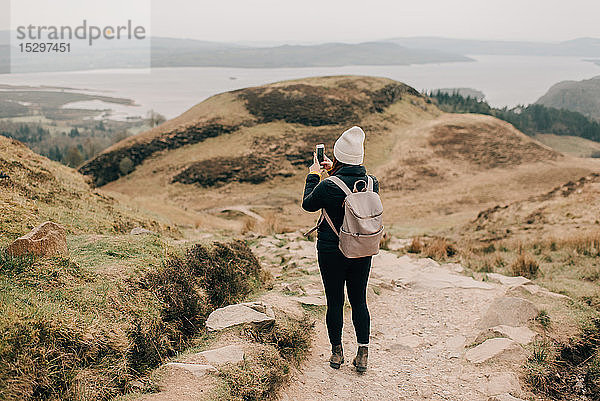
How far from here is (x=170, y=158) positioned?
138 feet

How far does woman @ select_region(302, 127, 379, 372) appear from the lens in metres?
4.06

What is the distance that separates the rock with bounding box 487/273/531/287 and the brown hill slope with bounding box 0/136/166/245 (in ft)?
23.2

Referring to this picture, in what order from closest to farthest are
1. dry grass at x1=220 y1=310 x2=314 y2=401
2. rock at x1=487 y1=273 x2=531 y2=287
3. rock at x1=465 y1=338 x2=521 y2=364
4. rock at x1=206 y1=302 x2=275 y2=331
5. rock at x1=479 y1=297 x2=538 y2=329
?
dry grass at x1=220 y1=310 x2=314 y2=401, rock at x1=206 y1=302 x2=275 y2=331, rock at x1=465 y1=338 x2=521 y2=364, rock at x1=479 y1=297 x2=538 y2=329, rock at x1=487 y1=273 x2=531 y2=287

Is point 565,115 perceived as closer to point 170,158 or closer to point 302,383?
point 170,158

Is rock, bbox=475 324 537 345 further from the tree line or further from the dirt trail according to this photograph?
the tree line

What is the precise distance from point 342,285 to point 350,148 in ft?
4.38

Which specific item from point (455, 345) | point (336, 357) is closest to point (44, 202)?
point (336, 357)

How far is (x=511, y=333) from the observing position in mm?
5180

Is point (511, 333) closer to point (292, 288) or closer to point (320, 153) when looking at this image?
point (292, 288)

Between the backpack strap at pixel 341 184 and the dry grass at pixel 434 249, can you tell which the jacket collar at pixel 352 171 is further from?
the dry grass at pixel 434 249

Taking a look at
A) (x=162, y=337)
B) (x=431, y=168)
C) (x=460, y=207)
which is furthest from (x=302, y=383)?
(x=431, y=168)

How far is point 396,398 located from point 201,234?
8514 millimetres

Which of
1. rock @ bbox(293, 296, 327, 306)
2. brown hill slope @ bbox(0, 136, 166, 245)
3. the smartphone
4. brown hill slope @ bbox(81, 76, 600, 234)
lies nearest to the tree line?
brown hill slope @ bbox(81, 76, 600, 234)

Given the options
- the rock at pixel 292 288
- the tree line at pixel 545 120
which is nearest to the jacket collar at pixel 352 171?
the rock at pixel 292 288
